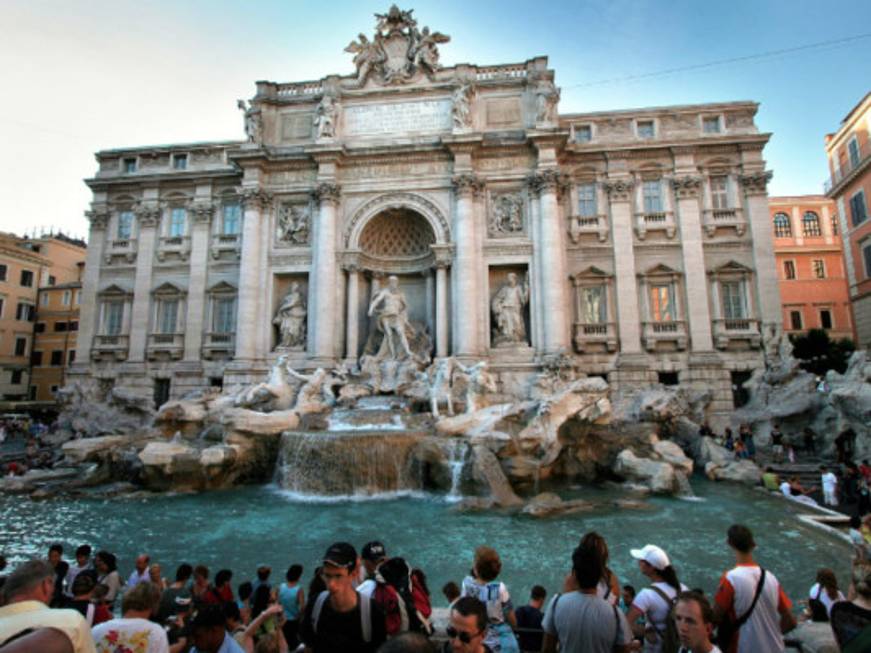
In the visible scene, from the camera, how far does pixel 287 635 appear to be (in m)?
4.34

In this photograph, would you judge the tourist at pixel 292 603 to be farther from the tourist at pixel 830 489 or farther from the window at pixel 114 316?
the window at pixel 114 316

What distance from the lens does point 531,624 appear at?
4.03m

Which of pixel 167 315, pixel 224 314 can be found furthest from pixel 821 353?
pixel 167 315

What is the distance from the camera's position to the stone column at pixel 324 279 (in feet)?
64.8

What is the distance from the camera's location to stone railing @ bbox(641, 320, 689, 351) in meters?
19.6

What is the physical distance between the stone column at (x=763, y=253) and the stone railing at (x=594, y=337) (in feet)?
18.5

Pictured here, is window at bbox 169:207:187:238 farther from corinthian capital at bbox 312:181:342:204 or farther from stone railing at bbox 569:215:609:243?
stone railing at bbox 569:215:609:243

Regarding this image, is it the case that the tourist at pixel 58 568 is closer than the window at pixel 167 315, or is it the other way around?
the tourist at pixel 58 568

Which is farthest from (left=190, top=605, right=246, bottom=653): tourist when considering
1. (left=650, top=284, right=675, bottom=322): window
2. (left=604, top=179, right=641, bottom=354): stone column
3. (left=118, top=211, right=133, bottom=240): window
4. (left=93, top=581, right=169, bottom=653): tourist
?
(left=118, top=211, right=133, bottom=240): window

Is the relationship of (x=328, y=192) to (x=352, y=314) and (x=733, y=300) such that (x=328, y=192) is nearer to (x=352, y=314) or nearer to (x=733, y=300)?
(x=352, y=314)

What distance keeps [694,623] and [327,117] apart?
869 inches

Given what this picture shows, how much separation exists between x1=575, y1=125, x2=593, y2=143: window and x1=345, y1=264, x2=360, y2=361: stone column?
1114cm

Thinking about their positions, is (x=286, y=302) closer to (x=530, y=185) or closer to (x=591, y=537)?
(x=530, y=185)

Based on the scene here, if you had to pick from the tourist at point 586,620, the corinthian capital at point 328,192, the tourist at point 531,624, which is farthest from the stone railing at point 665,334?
the tourist at point 586,620
